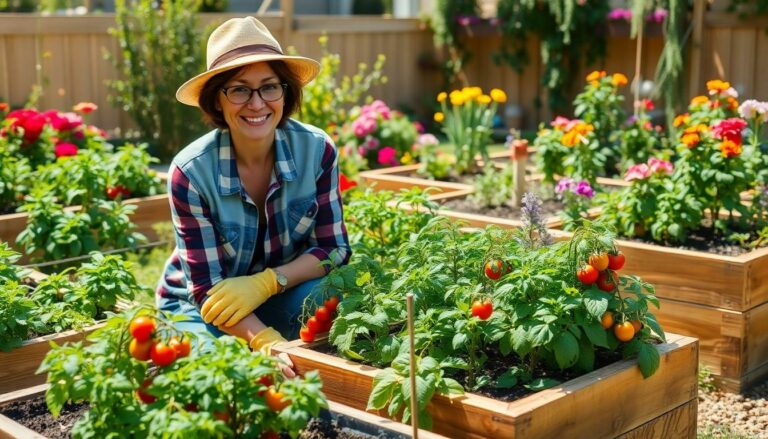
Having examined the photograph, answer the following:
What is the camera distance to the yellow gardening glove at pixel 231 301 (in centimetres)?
308

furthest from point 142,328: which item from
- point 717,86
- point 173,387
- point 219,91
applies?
point 717,86

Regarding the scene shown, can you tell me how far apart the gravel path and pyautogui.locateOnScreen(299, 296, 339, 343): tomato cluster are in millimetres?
1229

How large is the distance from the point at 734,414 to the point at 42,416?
222 cm

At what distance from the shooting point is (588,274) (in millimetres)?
2590

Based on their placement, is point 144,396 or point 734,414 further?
point 734,414

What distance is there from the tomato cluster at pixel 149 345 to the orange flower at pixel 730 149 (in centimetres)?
263

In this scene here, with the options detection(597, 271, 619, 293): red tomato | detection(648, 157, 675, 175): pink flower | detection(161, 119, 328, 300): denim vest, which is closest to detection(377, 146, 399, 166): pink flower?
detection(648, 157, 675, 175): pink flower

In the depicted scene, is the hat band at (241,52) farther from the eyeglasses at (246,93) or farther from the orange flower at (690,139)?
the orange flower at (690,139)

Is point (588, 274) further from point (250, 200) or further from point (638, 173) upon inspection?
point (638, 173)

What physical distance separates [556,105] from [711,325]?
687cm

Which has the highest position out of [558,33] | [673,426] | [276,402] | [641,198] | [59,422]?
[558,33]

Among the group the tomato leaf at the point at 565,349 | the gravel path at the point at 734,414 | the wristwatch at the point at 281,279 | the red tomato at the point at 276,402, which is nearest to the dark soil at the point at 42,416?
the red tomato at the point at 276,402

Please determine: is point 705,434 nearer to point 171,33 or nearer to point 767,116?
point 767,116

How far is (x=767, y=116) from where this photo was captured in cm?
443
